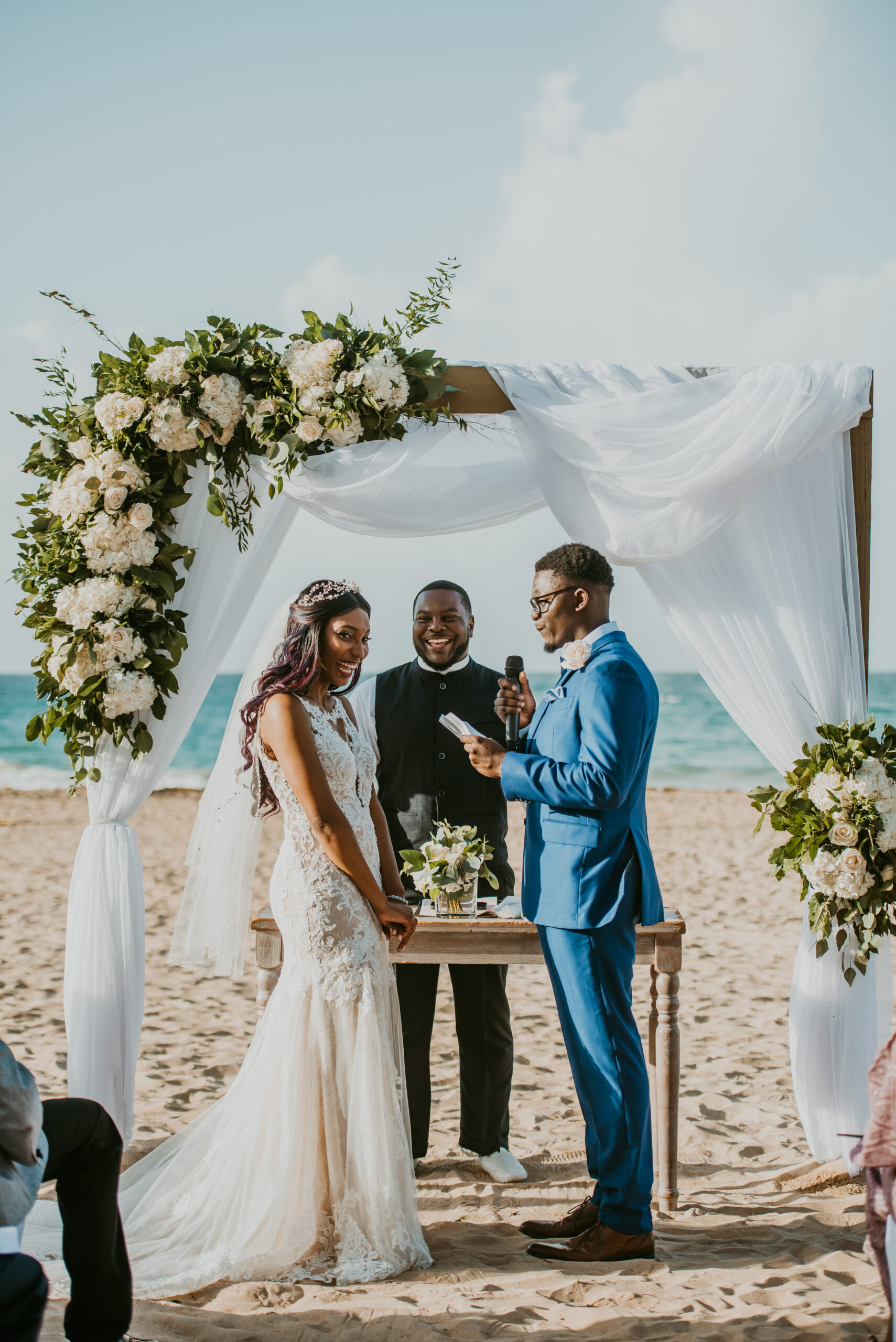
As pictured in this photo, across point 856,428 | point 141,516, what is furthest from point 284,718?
point 856,428

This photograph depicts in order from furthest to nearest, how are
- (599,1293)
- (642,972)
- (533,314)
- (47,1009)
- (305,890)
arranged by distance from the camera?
1. (533,314)
2. (642,972)
3. (47,1009)
4. (305,890)
5. (599,1293)

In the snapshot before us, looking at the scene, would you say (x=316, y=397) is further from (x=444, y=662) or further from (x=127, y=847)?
(x=127, y=847)

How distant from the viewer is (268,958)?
11.8 ft

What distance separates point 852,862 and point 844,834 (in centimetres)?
10

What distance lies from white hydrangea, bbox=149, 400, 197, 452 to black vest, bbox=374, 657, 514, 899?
122cm

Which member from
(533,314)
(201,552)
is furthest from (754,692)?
(533,314)

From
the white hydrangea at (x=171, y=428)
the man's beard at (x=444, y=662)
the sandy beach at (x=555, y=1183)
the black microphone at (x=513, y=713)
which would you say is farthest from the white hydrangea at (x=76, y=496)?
the sandy beach at (x=555, y=1183)

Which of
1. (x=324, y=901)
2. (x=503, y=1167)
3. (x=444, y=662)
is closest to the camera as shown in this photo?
(x=324, y=901)

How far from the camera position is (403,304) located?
3758 millimetres

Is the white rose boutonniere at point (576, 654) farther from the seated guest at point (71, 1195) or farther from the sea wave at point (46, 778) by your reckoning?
the sea wave at point (46, 778)

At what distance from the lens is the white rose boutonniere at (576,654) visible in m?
3.22

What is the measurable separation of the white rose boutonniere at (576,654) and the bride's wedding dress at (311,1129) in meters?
0.72

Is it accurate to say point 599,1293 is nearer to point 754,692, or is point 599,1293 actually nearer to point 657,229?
point 754,692

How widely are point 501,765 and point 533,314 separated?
67.0ft
